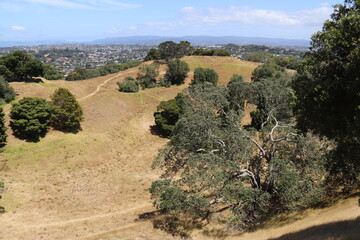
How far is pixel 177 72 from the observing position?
214ft

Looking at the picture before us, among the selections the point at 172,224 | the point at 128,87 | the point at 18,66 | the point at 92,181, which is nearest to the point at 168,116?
the point at 92,181

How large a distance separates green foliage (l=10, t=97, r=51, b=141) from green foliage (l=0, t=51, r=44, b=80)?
69.6 feet

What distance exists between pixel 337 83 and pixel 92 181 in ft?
85.7

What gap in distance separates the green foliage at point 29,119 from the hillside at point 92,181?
1183 mm

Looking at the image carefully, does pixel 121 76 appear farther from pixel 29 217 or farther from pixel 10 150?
pixel 29 217

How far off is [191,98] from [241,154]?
636 inches

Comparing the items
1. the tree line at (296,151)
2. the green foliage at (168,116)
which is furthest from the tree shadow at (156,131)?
the tree line at (296,151)

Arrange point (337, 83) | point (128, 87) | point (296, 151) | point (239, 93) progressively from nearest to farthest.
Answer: point (337, 83), point (296, 151), point (239, 93), point (128, 87)

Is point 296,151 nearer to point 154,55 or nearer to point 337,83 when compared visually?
point 337,83

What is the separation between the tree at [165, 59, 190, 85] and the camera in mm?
65000

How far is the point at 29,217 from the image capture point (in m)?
21.0

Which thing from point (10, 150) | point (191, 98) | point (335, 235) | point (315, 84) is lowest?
point (10, 150)

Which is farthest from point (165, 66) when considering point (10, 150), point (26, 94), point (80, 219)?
point (80, 219)

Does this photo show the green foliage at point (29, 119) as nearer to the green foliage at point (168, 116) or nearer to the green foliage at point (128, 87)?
the green foliage at point (168, 116)
